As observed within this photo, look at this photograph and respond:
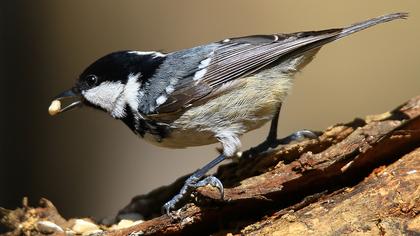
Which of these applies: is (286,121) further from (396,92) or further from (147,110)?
(147,110)

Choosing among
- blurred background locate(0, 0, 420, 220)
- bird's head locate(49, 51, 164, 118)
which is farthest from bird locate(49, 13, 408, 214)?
blurred background locate(0, 0, 420, 220)

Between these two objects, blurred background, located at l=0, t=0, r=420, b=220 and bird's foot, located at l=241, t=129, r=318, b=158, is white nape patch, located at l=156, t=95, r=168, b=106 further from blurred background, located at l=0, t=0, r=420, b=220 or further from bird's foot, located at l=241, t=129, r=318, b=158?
blurred background, located at l=0, t=0, r=420, b=220

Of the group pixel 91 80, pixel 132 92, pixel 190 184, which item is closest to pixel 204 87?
pixel 132 92

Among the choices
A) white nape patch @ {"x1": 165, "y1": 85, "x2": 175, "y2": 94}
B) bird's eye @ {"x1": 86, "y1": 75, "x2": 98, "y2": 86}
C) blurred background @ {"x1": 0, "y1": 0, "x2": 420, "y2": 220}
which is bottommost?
blurred background @ {"x1": 0, "y1": 0, "x2": 420, "y2": 220}

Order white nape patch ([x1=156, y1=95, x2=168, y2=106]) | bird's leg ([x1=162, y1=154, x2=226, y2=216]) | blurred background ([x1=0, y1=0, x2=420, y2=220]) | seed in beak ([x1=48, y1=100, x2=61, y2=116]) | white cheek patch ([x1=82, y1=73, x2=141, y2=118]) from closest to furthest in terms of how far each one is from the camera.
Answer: bird's leg ([x1=162, y1=154, x2=226, y2=216])
white nape patch ([x1=156, y1=95, x2=168, y2=106])
white cheek patch ([x1=82, y1=73, x2=141, y2=118])
seed in beak ([x1=48, y1=100, x2=61, y2=116])
blurred background ([x1=0, y1=0, x2=420, y2=220])

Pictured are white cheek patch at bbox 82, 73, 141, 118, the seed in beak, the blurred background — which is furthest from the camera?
the blurred background

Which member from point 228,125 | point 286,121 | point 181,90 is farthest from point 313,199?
point 286,121

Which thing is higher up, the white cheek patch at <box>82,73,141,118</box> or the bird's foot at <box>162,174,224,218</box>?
the white cheek patch at <box>82,73,141,118</box>

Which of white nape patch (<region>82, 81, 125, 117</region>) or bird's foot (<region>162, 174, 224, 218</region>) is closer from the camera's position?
bird's foot (<region>162, 174, 224, 218</region>)
